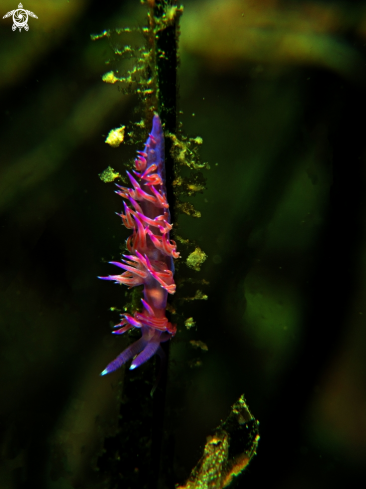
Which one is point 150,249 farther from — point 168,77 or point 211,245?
point 168,77

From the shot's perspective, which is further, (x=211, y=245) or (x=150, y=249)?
(x=211, y=245)

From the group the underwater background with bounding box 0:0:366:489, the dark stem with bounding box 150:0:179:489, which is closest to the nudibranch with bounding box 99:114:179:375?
the dark stem with bounding box 150:0:179:489

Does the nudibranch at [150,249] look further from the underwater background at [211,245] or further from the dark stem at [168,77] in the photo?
the underwater background at [211,245]

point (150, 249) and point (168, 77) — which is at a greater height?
point (168, 77)

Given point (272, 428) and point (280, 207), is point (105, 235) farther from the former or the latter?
point (272, 428)

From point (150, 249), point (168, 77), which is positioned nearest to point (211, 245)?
point (150, 249)

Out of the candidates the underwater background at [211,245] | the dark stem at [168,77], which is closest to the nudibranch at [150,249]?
the dark stem at [168,77]
